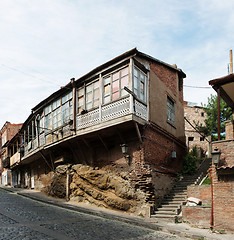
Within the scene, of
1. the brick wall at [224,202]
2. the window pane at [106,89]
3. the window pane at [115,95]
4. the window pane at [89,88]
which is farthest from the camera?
the window pane at [89,88]

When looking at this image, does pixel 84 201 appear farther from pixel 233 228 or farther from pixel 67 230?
pixel 233 228

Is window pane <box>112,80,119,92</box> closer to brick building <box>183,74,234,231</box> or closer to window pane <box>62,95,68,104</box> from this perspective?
window pane <box>62,95,68,104</box>

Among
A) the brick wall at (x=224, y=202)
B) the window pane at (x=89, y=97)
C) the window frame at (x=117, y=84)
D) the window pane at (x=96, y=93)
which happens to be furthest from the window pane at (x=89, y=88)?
the brick wall at (x=224, y=202)

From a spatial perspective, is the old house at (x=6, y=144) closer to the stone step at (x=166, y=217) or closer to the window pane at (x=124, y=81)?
the window pane at (x=124, y=81)

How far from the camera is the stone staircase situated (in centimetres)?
1245

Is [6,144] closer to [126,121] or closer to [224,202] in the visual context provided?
[126,121]

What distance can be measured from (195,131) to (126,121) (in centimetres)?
1312

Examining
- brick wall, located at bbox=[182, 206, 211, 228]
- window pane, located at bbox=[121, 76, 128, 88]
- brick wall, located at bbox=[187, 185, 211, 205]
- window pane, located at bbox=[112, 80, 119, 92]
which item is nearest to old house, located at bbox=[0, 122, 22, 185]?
window pane, located at bbox=[112, 80, 119, 92]

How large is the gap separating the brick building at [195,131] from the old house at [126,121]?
5635mm

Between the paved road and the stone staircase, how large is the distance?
1766 millimetres

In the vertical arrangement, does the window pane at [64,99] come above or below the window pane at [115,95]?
above

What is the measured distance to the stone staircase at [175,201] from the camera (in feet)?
40.8

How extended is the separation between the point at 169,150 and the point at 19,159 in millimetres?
15233

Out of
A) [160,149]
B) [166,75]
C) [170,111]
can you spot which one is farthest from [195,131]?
[160,149]
